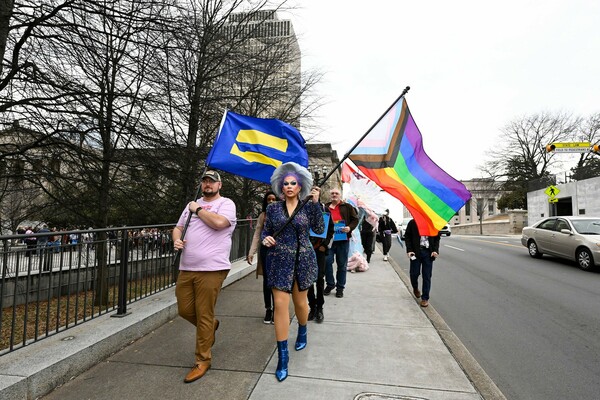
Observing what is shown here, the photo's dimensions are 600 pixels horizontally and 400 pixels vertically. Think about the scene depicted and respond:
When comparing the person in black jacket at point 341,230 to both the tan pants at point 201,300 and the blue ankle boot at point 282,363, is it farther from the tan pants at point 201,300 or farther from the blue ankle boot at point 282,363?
the tan pants at point 201,300

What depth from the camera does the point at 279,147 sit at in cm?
464

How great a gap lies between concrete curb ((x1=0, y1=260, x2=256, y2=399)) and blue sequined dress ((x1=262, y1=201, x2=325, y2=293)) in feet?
6.21

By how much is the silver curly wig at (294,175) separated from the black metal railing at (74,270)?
2.13 meters

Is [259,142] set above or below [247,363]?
above

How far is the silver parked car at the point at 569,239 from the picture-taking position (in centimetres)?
1002

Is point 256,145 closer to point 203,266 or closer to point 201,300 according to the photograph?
point 203,266

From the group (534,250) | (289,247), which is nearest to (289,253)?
(289,247)

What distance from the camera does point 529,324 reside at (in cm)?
524

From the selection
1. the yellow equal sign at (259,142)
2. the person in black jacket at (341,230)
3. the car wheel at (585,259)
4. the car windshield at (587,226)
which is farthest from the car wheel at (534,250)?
the yellow equal sign at (259,142)

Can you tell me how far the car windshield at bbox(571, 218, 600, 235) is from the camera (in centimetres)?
1073

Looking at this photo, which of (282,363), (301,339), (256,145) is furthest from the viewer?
(256,145)

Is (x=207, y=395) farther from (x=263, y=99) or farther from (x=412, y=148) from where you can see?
(x=263, y=99)

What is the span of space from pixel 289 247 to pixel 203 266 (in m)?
0.82

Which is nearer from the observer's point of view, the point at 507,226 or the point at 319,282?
the point at 319,282
